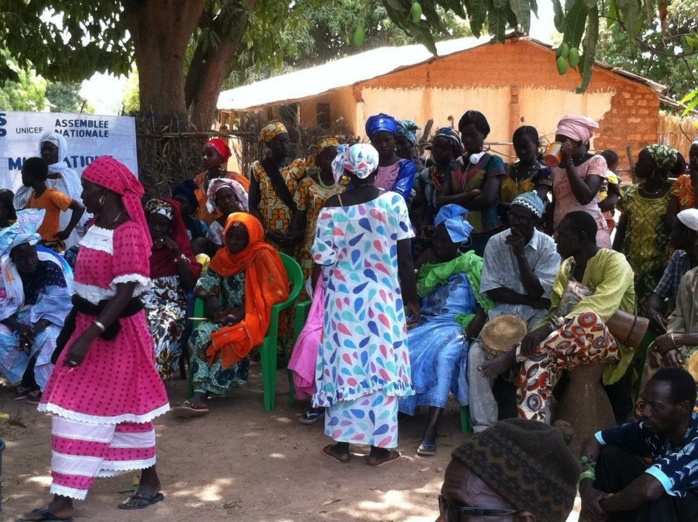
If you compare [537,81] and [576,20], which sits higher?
[537,81]

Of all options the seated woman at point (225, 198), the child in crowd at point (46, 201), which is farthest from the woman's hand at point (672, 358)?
the child in crowd at point (46, 201)

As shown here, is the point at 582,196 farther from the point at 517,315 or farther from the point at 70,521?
the point at 70,521

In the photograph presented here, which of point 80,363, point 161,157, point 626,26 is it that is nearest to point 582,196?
point 626,26

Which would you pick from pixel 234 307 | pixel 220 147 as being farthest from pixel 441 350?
pixel 220 147

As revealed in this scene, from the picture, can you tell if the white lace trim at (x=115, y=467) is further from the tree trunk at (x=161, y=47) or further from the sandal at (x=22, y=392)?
the tree trunk at (x=161, y=47)

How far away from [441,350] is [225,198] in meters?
2.11

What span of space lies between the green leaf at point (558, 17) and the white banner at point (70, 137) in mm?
5739

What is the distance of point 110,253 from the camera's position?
15.1 feet

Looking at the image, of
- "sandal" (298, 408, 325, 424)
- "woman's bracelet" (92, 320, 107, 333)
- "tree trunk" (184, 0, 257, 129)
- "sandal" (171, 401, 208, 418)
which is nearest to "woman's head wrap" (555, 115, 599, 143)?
"sandal" (298, 408, 325, 424)

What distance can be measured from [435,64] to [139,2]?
10.6 m

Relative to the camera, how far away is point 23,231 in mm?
6520

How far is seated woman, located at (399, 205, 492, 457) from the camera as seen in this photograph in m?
5.88

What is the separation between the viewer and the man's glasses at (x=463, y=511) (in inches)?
87.1

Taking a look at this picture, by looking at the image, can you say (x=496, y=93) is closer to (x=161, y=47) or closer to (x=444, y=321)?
(x=161, y=47)
